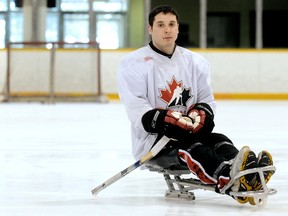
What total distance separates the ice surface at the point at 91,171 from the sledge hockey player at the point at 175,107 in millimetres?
156

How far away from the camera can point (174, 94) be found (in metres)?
2.71

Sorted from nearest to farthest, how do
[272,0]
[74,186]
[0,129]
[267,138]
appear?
1. [74,186]
2. [267,138]
3. [0,129]
4. [272,0]

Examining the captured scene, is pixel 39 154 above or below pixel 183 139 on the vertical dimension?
below

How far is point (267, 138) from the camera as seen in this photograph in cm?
532

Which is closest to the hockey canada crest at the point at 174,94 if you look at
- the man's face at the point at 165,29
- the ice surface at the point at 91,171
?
the man's face at the point at 165,29

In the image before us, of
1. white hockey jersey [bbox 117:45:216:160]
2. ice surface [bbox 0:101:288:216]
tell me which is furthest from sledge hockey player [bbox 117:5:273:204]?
ice surface [bbox 0:101:288:216]

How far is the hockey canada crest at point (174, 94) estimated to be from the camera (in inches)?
106

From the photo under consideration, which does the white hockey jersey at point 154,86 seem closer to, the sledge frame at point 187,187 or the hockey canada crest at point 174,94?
the hockey canada crest at point 174,94

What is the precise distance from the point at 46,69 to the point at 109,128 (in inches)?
193

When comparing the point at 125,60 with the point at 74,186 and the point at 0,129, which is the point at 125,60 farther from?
the point at 0,129

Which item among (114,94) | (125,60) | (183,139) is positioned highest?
(125,60)

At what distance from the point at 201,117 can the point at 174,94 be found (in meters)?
0.20

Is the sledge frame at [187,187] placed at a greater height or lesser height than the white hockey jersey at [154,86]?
lesser

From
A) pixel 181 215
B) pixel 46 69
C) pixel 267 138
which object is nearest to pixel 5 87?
pixel 46 69
